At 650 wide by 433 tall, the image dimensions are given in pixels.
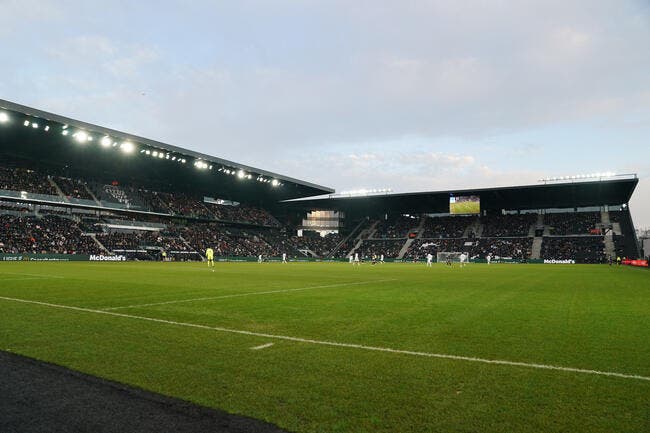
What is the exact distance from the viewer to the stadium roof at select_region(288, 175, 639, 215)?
6025 centimetres

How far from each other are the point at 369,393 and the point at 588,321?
21.6 ft

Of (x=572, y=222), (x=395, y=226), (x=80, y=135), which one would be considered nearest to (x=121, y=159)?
(x=80, y=135)

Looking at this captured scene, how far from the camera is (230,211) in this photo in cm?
7556

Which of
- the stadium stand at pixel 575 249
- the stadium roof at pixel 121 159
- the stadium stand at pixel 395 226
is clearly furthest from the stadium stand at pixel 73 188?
the stadium stand at pixel 575 249

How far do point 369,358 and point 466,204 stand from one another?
65.2 meters

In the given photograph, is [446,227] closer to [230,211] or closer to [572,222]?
[572,222]

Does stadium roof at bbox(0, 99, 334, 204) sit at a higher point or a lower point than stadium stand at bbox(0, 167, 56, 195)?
higher

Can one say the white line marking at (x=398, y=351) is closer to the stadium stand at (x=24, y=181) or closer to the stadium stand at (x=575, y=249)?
the stadium stand at (x=24, y=181)

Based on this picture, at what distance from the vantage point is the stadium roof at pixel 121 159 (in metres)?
40.8

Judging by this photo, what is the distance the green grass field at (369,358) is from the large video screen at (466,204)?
188 feet

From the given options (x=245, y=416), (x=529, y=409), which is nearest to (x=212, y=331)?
(x=245, y=416)

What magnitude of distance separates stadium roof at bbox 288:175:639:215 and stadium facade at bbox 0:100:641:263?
0.22 m

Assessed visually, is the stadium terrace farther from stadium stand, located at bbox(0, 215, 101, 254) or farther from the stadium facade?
the stadium facade

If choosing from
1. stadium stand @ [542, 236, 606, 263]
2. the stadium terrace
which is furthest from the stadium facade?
the stadium terrace
